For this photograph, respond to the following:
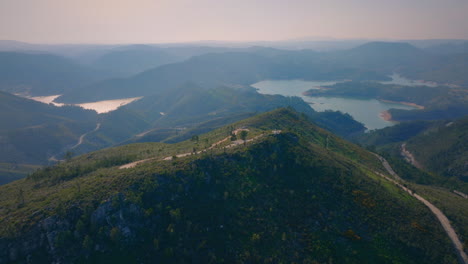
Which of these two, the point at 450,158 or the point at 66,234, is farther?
the point at 450,158

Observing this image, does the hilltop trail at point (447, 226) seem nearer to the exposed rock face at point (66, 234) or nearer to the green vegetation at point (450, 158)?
the exposed rock face at point (66, 234)

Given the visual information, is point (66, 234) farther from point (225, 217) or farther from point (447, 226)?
point (447, 226)

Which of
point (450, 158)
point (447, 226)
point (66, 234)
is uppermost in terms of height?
point (66, 234)

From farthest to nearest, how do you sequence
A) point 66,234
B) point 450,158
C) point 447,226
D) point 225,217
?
1. point 450,158
2. point 447,226
3. point 225,217
4. point 66,234

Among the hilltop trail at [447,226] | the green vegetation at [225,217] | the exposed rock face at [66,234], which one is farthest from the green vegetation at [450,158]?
the exposed rock face at [66,234]

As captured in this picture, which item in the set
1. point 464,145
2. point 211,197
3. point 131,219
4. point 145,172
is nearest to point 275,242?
point 211,197

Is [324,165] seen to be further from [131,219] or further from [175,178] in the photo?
[131,219]

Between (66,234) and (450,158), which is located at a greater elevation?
(66,234)

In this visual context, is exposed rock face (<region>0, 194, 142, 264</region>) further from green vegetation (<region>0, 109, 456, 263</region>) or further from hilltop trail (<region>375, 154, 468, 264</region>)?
hilltop trail (<region>375, 154, 468, 264</region>)

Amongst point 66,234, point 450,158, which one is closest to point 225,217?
point 66,234

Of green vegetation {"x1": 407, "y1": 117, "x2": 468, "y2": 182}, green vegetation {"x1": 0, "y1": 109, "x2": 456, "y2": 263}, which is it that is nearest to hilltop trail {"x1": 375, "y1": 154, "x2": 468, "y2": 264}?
green vegetation {"x1": 0, "y1": 109, "x2": 456, "y2": 263}
